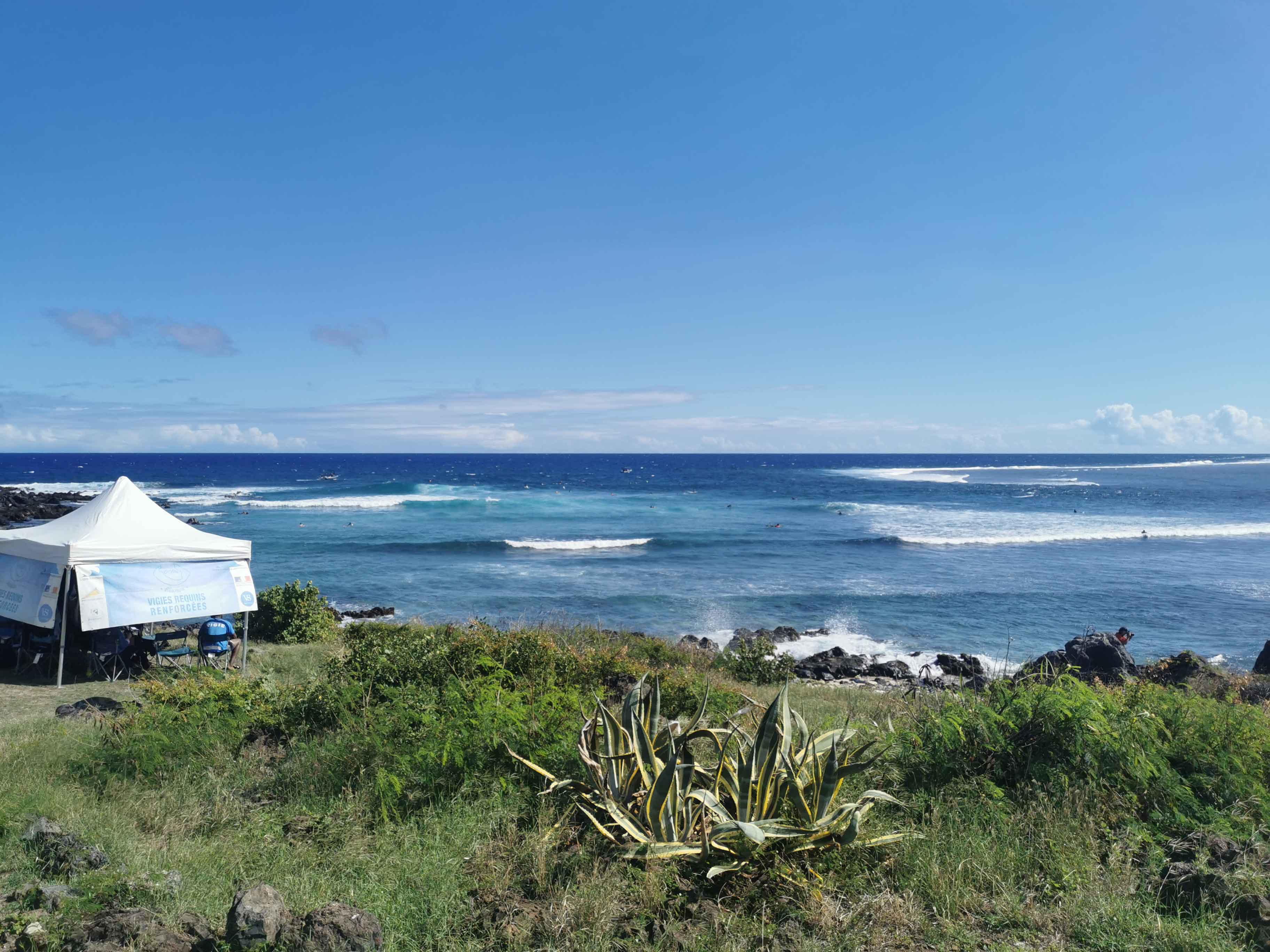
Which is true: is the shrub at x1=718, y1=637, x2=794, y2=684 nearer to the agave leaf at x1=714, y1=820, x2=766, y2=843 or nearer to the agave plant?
the agave plant

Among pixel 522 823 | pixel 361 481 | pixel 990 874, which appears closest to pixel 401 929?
pixel 522 823

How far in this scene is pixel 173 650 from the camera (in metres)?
11.9

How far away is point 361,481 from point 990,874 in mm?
83080

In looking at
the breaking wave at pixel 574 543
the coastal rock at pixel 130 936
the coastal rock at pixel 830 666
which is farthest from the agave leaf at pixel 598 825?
the breaking wave at pixel 574 543

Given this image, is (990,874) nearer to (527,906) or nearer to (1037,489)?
(527,906)

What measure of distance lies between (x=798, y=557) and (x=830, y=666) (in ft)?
53.5

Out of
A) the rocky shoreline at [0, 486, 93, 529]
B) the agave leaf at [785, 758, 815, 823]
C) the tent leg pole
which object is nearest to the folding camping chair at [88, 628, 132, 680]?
the tent leg pole

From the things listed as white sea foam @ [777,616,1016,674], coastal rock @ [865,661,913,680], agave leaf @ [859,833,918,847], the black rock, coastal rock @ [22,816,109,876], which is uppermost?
agave leaf @ [859,833,918,847]

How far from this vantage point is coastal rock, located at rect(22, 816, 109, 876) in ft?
13.6

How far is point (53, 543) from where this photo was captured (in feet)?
33.7

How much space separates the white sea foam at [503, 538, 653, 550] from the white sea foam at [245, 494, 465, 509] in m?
18.3

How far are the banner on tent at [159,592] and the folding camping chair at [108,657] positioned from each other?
70 cm

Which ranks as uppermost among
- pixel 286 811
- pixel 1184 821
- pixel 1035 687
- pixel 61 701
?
pixel 1035 687

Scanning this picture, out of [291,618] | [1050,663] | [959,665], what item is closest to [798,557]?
[959,665]
